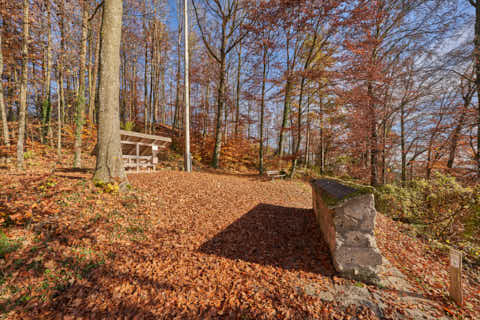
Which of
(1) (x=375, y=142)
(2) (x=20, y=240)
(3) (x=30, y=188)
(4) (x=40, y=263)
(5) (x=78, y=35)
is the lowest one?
(4) (x=40, y=263)

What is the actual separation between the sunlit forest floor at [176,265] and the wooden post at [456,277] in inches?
5.2

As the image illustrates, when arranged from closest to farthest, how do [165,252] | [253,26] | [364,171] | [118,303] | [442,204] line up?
[118,303]
[165,252]
[442,204]
[364,171]
[253,26]

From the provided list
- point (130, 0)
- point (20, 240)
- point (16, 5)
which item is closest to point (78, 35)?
point (16, 5)

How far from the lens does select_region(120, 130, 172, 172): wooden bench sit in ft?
26.2

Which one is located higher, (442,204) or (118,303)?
(442,204)

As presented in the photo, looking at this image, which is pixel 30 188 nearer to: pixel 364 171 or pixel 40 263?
pixel 40 263

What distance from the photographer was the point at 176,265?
9.73ft

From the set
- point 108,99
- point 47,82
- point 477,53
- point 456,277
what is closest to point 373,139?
point 477,53

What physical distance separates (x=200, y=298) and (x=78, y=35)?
43.2 ft

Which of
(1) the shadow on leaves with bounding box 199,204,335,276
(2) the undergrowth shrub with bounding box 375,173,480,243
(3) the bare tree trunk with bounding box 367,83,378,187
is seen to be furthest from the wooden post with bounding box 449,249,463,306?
(3) the bare tree trunk with bounding box 367,83,378,187

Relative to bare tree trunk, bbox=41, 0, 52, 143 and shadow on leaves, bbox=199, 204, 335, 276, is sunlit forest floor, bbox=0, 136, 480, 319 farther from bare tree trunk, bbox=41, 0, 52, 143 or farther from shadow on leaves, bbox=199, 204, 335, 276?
bare tree trunk, bbox=41, 0, 52, 143

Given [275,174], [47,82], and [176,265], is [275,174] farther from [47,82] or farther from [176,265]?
[47,82]

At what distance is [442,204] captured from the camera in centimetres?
478

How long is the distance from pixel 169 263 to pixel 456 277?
4297 millimetres
